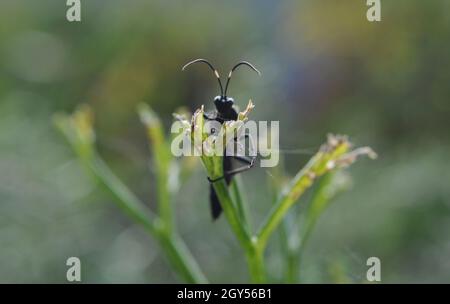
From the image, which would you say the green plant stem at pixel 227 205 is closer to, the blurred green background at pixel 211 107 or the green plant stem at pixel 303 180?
the green plant stem at pixel 303 180

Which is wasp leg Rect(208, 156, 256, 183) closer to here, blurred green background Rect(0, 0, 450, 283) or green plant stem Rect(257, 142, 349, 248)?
green plant stem Rect(257, 142, 349, 248)

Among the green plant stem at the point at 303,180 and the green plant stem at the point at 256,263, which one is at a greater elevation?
the green plant stem at the point at 303,180

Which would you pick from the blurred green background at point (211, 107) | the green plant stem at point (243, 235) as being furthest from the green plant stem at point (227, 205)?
the blurred green background at point (211, 107)

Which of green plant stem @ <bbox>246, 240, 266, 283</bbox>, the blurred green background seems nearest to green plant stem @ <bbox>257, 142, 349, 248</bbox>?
green plant stem @ <bbox>246, 240, 266, 283</bbox>

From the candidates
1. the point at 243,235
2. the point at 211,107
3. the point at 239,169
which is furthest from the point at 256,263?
the point at 211,107

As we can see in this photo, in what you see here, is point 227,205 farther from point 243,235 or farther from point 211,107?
point 211,107

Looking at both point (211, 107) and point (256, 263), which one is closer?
point (256, 263)

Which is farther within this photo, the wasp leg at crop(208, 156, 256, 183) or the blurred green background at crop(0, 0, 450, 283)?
the blurred green background at crop(0, 0, 450, 283)
